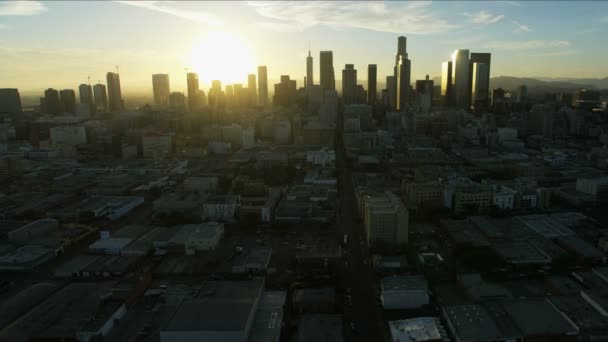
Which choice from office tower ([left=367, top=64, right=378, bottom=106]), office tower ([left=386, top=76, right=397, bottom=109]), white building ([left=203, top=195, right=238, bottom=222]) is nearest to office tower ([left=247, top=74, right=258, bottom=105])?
office tower ([left=367, top=64, right=378, bottom=106])

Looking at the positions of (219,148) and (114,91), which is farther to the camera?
(114,91)

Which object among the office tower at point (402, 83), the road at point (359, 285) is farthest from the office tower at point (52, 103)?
the road at point (359, 285)

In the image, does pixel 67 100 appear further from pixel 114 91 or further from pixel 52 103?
pixel 114 91

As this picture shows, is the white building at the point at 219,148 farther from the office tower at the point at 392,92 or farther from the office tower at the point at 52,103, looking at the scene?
the office tower at the point at 392,92

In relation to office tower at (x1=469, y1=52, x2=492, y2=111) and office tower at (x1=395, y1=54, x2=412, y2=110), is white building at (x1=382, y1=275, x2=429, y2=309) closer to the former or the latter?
office tower at (x1=469, y1=52, x2=492, y2=111)

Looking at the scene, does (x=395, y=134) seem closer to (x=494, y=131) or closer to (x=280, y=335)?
→ (x=494, y=131)

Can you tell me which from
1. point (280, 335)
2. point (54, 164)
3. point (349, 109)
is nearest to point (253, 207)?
point (280, 335)

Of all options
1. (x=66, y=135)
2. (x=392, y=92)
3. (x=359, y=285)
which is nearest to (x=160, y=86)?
(x=392, y=92)
